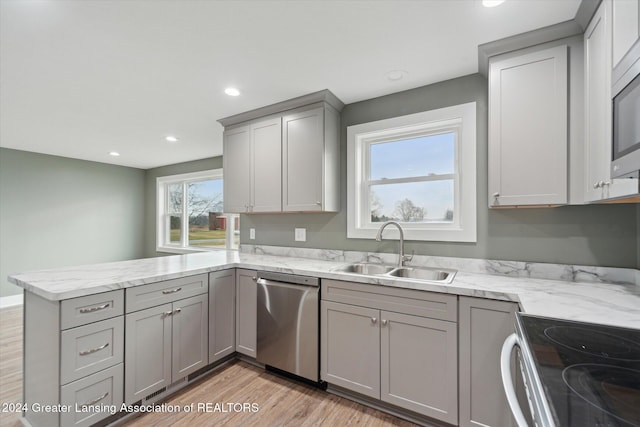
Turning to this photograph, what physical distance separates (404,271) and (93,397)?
2.16m

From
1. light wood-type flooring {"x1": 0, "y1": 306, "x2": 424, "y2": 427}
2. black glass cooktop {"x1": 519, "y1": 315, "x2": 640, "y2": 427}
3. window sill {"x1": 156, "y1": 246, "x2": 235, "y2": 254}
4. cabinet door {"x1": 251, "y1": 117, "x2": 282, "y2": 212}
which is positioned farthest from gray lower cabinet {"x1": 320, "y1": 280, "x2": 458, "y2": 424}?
window sill {"x1": 156, "y1": 246, "x2": 235, "y2": 254}

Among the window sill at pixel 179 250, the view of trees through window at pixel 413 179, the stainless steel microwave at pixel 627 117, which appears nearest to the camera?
the stainless steel microwave at pixel 627 117

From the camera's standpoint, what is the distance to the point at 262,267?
2.33 metres

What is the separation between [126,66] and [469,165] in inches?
104

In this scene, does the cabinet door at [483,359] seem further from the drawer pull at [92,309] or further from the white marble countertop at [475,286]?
the drawer pull at [92,309]

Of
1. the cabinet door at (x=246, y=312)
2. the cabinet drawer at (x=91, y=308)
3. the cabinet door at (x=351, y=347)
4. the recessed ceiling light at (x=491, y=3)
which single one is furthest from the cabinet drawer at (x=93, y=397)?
the recessed ceiling light at (x=491, y=3)

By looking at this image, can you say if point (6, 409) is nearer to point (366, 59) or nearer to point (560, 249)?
point (366, 59)

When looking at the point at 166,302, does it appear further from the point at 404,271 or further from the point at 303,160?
the point at 404,271

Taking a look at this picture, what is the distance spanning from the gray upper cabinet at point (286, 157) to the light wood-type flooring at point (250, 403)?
1461 millimetres

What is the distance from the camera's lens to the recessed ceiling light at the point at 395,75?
6.93 ft

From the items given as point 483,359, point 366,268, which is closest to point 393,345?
point 483,359

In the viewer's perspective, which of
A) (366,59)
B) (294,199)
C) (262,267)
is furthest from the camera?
(294,199)

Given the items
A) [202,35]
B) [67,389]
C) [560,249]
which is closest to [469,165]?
[560,249]

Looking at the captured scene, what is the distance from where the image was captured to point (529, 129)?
5.57 feet
